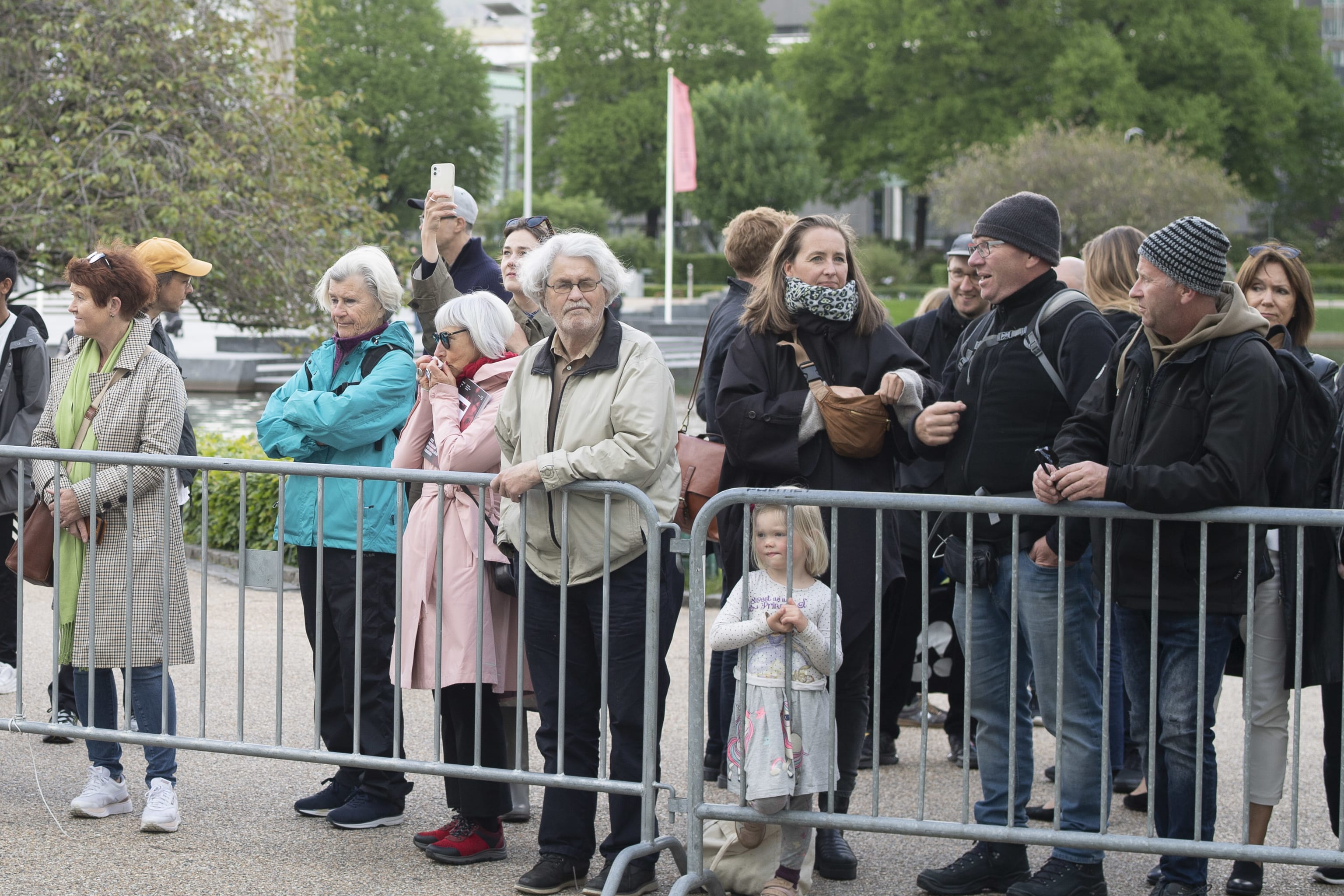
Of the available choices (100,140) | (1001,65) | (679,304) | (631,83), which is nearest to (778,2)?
(631,83)

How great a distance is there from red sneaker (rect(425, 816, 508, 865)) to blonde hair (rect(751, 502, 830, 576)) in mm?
1298

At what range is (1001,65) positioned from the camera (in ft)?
176

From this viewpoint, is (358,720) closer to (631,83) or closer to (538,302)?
(538,302)

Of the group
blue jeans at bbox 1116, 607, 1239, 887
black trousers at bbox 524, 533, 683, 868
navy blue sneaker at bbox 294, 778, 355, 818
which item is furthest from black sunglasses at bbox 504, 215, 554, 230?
blue jeans at bbox 1116, 607, 1239, 887

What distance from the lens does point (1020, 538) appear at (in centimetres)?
440

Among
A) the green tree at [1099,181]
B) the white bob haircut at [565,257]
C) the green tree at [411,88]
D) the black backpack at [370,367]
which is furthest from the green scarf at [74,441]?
the green tree at [411,88]

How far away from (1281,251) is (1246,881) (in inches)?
82.6

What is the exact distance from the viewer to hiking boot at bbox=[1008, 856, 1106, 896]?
4309 millimetres

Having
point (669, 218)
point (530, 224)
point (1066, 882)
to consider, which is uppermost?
point (669, 218)

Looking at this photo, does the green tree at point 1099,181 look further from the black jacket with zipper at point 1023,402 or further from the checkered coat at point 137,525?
the checkered coat at point 137,525

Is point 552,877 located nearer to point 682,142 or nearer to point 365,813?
point 365,813

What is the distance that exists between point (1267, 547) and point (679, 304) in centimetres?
3569

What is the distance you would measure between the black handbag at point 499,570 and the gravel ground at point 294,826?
2.92ft

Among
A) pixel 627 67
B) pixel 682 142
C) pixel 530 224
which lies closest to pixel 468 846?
pixel 530 224
